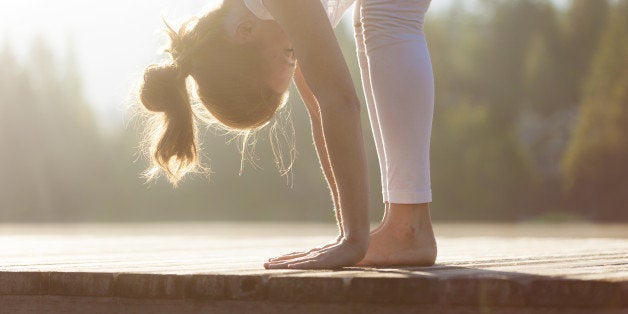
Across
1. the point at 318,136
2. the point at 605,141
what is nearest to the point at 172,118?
the point at 318,136

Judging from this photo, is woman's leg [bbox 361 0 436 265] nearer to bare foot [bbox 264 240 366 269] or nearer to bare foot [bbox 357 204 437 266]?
bare foot [bbox 357 204 437 266]

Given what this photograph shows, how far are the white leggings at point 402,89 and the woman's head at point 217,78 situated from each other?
0.91 feet

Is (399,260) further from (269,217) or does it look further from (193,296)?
(269,217)

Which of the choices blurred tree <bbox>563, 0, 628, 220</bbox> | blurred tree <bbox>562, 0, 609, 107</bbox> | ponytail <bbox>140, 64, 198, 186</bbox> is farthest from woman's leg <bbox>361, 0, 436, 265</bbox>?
blurred tree <bbox>562, 0, 609, 107</bbox>

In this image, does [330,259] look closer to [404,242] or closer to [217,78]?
[404,242]

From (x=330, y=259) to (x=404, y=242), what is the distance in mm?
331

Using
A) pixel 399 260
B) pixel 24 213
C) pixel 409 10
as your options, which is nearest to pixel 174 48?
pixel 409 10

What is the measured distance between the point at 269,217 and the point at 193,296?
138 ft

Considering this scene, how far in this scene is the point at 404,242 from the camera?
294cm

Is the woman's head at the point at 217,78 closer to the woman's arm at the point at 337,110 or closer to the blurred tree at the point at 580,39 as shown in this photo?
the woman's arm at the point at 337,110

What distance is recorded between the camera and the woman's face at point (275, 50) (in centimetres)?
298

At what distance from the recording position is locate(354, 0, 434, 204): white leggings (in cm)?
296

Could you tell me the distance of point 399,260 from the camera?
293 cm

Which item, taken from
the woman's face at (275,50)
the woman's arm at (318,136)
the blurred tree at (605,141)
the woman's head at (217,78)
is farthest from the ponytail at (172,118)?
the blurred tree at (605,141)
